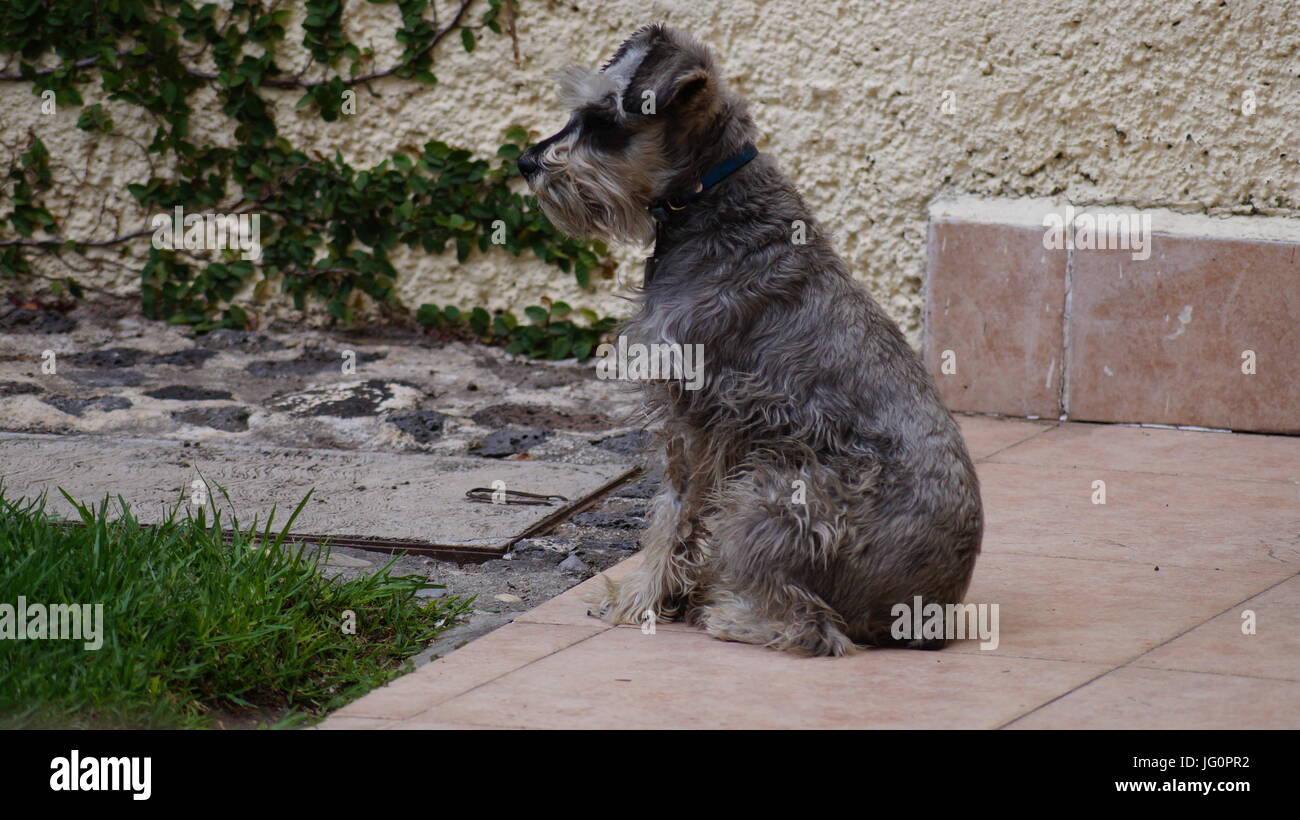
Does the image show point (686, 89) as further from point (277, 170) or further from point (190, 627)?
point (277, 170)

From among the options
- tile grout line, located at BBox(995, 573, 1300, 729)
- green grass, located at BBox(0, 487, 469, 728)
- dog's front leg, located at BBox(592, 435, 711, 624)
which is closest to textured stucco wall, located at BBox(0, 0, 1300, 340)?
tile grout line, located at BBox(995, 573, 1300, 729)

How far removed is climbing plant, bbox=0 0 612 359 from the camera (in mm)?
7035

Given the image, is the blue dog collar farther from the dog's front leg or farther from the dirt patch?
the dirt patch

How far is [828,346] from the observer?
3.75 metres

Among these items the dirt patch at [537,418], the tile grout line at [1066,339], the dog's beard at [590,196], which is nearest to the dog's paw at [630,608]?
the dog's beard at [590,196]

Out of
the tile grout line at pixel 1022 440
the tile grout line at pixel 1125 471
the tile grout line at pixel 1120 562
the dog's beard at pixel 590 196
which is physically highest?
the dog's beard at pixel 590 196

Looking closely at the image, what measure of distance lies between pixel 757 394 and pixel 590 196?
2.28ft

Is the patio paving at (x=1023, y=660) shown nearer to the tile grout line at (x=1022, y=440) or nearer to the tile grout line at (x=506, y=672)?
the tile grout line at (x=506, y=672)

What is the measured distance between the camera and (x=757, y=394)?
3.73 meters

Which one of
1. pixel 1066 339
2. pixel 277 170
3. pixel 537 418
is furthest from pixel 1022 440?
pixel 277 170

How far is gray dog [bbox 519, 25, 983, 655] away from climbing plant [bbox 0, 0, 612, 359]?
3.12m

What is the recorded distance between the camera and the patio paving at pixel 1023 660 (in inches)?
127

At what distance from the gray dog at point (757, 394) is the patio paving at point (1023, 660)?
0.18 meters
